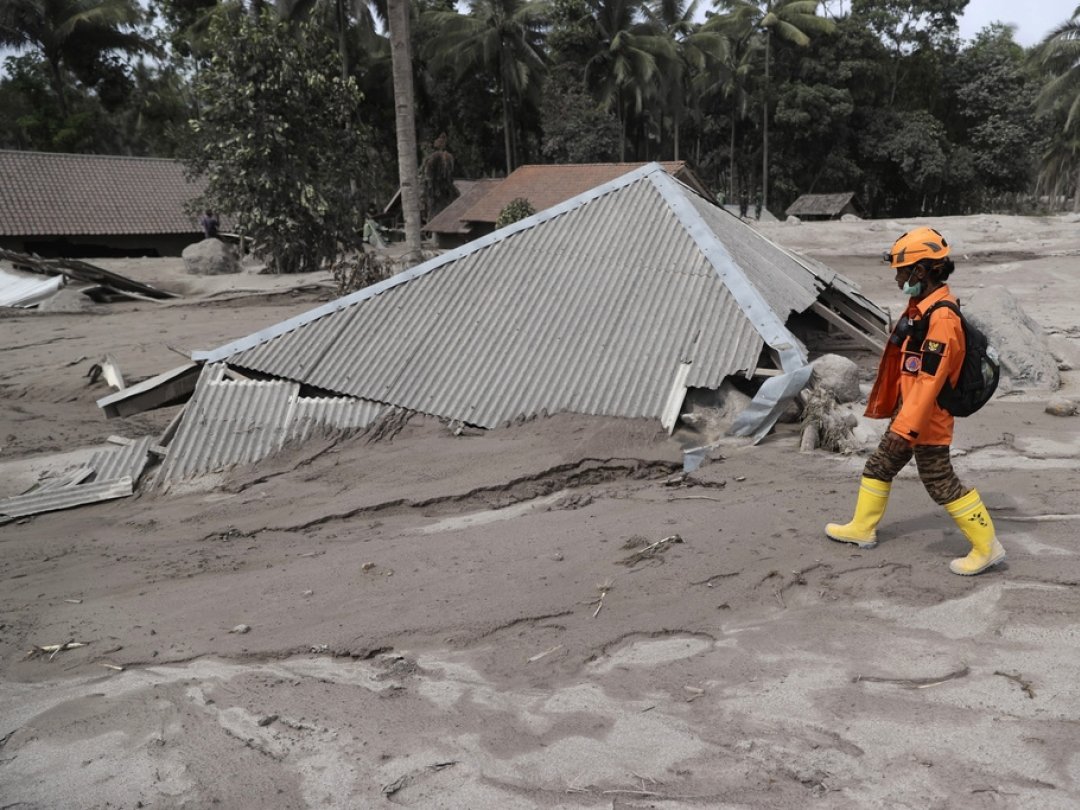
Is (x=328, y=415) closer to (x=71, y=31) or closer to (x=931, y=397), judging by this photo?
(x=931, y=397)

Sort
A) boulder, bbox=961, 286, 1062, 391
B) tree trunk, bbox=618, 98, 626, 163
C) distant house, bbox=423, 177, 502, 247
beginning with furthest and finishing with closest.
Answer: tree trunk, bbox=618, 98, 626, 163, distant house, bbox=423, 177, 502, 247, boulder, bbox=961, 286, 1062, 391

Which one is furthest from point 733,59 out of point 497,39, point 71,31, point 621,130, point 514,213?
point 71,31

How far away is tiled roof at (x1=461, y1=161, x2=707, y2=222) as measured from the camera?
94.3 feet

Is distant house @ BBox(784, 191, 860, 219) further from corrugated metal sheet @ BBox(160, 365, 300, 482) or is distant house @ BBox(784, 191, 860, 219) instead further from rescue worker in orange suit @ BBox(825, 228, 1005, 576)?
rescue worker in orange suit @ BBox(825, 228, 1005, 576)

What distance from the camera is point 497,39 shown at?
34906 millimetres

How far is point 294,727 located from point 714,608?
6.52 ft

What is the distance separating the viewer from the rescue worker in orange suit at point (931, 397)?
4082 mm

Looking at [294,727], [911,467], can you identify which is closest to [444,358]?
[911,467]

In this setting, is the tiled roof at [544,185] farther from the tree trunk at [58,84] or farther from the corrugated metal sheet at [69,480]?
the corrugated metal sheet at [69,480]

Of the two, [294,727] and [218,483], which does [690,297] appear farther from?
[294,727]

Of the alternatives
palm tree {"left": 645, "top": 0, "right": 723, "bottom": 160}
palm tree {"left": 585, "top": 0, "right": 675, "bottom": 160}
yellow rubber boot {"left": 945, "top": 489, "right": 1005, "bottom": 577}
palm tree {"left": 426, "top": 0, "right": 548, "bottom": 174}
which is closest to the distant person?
palm tree {"left": 426, "top": 0, "right": 548, "bottom": 174}

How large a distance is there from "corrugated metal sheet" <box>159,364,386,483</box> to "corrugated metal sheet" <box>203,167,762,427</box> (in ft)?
0.71

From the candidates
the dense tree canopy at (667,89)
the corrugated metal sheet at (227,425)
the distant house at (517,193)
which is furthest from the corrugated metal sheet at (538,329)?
the dense tree canopy at (667,89)

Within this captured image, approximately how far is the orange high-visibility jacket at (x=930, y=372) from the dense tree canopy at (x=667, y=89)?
3003cm
